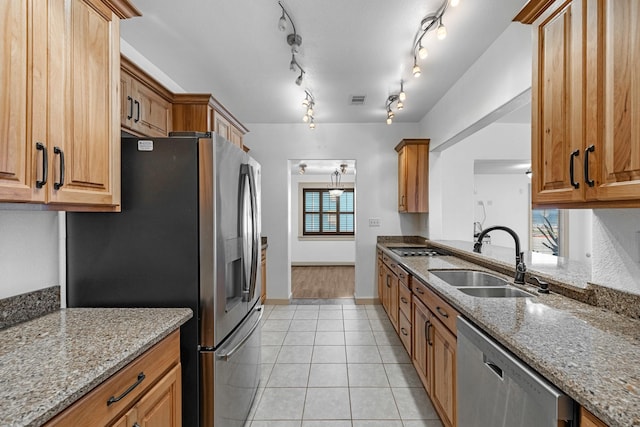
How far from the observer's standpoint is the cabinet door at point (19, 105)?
3.06ft

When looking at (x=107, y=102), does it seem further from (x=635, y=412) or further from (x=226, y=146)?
(x=635, y=412)

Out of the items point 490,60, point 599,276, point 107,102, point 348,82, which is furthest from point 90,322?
point 490,60

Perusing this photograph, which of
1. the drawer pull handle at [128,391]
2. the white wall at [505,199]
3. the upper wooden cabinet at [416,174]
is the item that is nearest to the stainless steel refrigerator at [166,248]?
the drawer pull handle at [128,391]

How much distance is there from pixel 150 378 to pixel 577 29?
217 cm

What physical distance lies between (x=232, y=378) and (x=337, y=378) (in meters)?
1.10

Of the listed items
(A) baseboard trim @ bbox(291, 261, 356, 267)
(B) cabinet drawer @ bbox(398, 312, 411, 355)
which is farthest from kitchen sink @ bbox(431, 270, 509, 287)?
(A) baseboard trim @ bbox(291, 261, 356, 267)

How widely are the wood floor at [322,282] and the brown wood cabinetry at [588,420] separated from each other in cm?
433

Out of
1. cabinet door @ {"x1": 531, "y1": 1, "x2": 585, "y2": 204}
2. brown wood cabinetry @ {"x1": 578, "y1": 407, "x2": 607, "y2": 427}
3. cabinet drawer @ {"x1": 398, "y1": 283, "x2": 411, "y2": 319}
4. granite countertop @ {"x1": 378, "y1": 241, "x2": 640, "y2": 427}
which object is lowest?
cabinet drawer @ {"x1": 398, "y1": 283, "x2": 411, "y2": 319}

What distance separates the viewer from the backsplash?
1.27m

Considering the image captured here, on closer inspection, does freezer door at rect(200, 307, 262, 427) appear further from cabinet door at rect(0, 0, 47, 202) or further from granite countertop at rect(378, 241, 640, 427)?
granite countertop at rect(378, 241, 640, 427)

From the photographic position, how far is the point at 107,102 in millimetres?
1340

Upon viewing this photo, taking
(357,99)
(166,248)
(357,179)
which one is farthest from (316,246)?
(166,248)

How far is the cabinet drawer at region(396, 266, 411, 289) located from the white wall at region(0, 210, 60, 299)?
7.83ft

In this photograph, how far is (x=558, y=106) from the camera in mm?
1301
